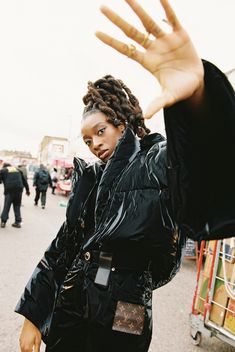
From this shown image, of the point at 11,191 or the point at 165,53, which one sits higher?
the point at 165,53

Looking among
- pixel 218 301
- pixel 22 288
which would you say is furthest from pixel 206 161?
pixel 22 288

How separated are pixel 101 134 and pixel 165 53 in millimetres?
724

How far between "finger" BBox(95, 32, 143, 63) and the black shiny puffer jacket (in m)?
0.17

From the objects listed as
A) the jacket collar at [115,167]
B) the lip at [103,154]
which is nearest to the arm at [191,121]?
the jacket collar at [115,167]

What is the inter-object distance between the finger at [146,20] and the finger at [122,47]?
0.06 meters

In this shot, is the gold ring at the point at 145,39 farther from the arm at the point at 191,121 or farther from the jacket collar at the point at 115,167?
the jacket collar at the point at 115,167

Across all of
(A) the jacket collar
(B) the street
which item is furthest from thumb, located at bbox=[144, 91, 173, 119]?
(B) the street

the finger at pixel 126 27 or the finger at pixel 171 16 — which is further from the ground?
the finger at pixel 171 16

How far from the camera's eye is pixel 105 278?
43.1 inches

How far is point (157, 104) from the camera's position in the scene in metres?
0.67

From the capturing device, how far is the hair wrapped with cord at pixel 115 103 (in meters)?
1.42

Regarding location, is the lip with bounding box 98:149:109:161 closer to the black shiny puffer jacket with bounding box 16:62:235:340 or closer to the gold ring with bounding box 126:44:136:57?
the black shiny puffer jacket with bounding box 16:62:235:340

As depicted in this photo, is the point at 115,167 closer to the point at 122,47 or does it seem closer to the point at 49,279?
the point at 122,47

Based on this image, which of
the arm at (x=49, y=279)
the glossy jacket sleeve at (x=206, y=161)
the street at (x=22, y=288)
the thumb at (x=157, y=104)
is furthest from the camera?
the street at (x=22, y=288)
